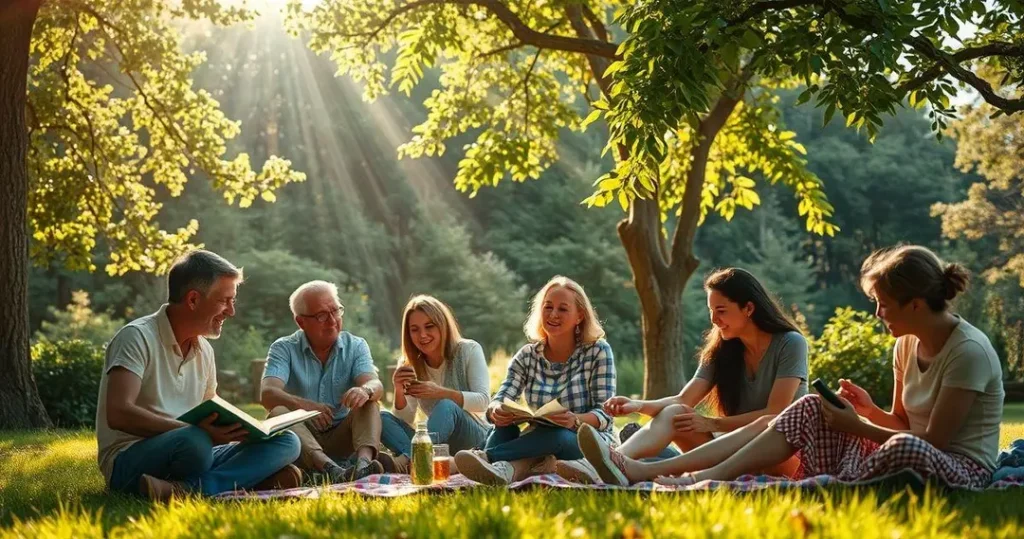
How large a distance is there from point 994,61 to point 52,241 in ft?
35.4

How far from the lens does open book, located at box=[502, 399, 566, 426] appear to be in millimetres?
6191

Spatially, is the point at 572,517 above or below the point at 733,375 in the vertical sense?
below

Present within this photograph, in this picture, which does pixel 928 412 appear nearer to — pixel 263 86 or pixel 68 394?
pixel 68 394

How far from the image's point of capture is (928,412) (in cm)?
534

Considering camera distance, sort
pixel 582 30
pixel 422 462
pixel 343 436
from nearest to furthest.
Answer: pixel 422 462 < pixel 343 436 < pixel 582 30

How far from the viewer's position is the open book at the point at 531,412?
6191 millimetres

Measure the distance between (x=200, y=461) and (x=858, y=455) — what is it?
9.97 feet

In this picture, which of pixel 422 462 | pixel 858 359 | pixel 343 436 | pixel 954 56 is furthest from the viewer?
pixel 858 359

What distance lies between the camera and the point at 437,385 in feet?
23.2

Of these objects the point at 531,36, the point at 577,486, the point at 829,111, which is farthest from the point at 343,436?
the point at 531,36

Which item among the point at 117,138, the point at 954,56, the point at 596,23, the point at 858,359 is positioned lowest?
the point at 858,359

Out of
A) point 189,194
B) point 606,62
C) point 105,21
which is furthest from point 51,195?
point 189,194

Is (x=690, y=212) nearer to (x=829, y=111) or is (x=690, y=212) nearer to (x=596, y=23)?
(x=596, y=23)

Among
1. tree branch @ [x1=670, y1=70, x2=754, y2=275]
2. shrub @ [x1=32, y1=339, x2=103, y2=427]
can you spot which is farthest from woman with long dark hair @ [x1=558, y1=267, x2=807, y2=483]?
shrub @ [x1=32, y1=339, x2=103, y2=427]
